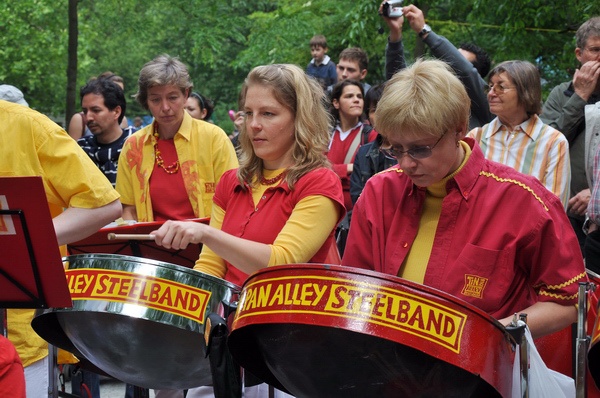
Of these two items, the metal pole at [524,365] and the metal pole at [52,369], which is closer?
the metal pole at [524,365]

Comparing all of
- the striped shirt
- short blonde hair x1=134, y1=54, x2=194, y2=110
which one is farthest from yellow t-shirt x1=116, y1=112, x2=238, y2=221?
the striped shirt

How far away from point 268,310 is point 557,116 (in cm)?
331

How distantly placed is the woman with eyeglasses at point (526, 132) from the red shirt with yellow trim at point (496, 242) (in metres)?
1.87

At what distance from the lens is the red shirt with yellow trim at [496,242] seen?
2186mm

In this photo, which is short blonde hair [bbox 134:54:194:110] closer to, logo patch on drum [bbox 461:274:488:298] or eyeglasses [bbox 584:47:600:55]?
eyeglasses [bbox 584:47:600:55]

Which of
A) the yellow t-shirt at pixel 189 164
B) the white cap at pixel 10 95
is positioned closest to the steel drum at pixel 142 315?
the yellow t-shirt at pixel 189 164

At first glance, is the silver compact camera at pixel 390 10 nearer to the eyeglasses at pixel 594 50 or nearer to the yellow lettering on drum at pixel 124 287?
the eyeglasses at pixel 594 50

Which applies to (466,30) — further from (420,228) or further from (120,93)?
(420,228)

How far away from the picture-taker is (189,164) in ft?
14.1

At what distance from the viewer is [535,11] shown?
8.30 m

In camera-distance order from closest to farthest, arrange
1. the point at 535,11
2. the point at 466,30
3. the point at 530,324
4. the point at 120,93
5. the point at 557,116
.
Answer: the point at 530,324, the point at 557,116, the point at 120,93, the point at 535,11, the point at 466,30

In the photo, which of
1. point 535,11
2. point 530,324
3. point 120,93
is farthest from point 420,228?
point 535,11

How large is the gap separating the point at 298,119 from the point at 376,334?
1.18 meters

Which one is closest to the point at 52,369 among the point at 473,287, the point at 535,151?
the point at 473,287
